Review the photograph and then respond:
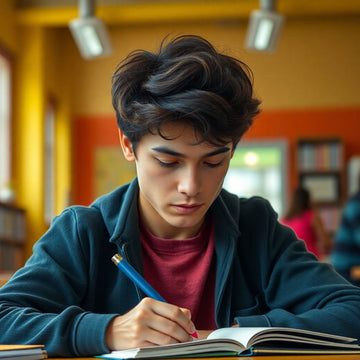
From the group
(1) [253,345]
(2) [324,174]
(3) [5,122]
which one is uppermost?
(3) [5,122]

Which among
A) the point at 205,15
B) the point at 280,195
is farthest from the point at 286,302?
the point at 280,195

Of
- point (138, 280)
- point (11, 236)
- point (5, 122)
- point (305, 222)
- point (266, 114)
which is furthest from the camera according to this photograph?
point (266, 114)

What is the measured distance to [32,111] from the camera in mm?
8273

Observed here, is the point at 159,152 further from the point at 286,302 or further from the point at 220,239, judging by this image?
the point at 286,302

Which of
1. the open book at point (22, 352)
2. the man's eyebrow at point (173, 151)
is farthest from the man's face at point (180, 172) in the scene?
the open book at point (22, 352)

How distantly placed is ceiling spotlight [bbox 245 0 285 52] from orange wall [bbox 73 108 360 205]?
2322 millimetres

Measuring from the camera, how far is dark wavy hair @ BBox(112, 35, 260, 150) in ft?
4.83

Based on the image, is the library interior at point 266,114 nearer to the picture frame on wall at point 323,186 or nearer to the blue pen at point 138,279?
the picture frame on wall at point 323,186

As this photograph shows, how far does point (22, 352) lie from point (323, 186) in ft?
27.4

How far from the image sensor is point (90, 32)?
278 inches

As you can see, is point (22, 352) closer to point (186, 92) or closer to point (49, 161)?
point (186, 92)

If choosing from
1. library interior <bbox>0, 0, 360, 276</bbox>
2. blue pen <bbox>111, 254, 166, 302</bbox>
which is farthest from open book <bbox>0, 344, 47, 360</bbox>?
library interior <bbox>0, 0, 360, 276</bbox>

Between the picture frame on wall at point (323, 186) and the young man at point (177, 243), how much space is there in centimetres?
765

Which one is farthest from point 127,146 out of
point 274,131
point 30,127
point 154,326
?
point 274,131
